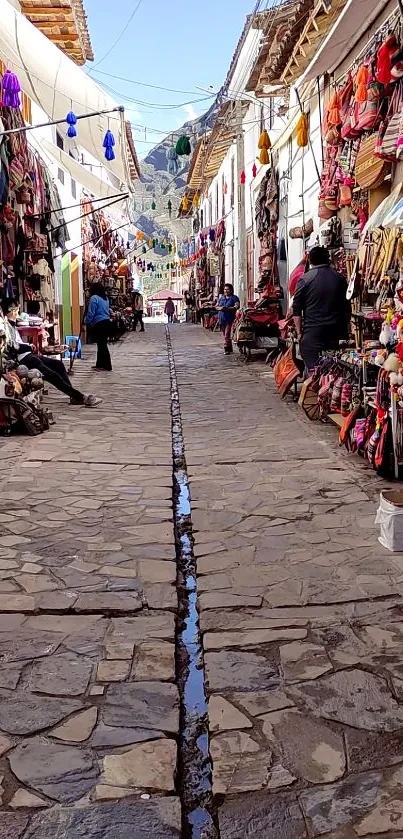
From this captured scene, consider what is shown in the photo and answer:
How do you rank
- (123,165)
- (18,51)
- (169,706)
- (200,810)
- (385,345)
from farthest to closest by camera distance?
(123,165), (18,51), (385,345), (169,706), (200,810)

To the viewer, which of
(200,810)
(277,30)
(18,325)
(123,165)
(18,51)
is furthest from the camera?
(123,165)

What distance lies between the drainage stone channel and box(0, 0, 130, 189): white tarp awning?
611 cm

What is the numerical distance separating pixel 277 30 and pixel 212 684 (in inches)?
383

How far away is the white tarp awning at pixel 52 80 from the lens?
27.7 ft

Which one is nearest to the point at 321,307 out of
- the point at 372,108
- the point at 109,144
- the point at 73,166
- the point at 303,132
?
the point at 372,108

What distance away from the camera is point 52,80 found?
9.59 m

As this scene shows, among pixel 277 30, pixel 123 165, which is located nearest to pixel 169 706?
pixel 277 30

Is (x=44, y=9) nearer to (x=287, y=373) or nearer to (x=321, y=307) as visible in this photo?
(x=287, y=373)

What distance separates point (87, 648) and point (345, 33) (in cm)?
678

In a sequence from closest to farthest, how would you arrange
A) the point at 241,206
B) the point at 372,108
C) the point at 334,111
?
1. the point at 372,108
2. the point at 334,111
3. the point at 241,206

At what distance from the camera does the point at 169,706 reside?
2.85 m

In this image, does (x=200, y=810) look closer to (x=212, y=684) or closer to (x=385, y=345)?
(x=212, y=684)

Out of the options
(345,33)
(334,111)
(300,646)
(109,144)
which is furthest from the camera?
(109,144)

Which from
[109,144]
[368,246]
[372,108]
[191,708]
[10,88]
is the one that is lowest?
[191,708]
